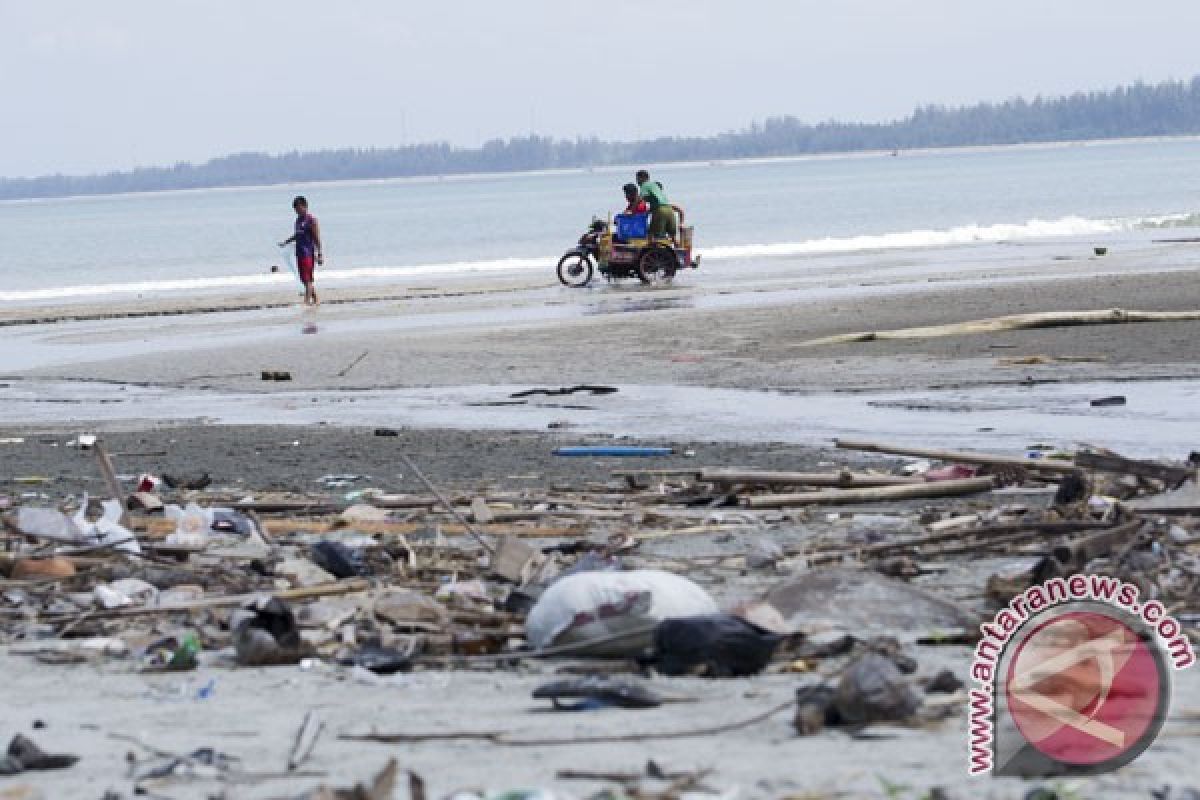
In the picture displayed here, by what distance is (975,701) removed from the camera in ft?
17.5

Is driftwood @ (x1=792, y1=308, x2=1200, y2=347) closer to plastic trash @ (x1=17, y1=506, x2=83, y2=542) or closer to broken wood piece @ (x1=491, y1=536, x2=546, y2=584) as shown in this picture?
plastic trash @ (x1=17, y1=506, x2=83, y2=542)

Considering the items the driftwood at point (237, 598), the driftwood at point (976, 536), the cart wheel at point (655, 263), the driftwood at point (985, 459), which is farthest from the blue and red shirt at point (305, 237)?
the driftwood at point (976, 536)

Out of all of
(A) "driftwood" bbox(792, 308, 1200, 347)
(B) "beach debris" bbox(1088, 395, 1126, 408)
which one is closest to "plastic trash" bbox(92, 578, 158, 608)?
(B) "beach debris" bbox(1088, 395, 1126, 408)

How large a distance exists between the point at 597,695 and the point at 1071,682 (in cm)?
134

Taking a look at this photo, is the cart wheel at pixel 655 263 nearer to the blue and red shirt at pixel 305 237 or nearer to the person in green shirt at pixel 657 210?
the person in green shirt at pixel 657 210

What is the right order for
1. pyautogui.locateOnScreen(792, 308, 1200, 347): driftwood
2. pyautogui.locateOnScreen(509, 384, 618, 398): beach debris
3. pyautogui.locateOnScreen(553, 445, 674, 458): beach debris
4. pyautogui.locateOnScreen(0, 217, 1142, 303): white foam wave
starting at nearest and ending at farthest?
pyautogui.locateOnScreen(553, 445, 674, 458): beach debris, pyautogui.locateOnScreen(509, 384, 618, 398): beach debris, pyautogui.locateOnScreen(792, 308, 1200, 347): driftwood, pyautogui.locateOnScreen(0, 217, 1142, 303): white foam wave

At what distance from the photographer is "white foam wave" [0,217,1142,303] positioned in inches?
1970

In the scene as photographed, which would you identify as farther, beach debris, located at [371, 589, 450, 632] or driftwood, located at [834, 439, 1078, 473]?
driftwood, located at [834, 439, 1078, 473]

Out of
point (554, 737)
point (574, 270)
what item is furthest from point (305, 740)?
point (574, 270)

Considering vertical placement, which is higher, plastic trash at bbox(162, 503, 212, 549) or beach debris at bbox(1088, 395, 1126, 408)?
plastic trash at bbox(162, 503, 212, 549)

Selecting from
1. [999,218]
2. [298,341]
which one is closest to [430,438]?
[298,341]

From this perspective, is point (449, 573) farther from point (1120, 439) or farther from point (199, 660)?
point (1120, 439)

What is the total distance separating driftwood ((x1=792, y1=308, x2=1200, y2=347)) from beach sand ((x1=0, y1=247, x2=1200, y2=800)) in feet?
0.94

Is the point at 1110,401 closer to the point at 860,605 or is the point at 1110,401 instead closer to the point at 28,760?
the point at 860,605
